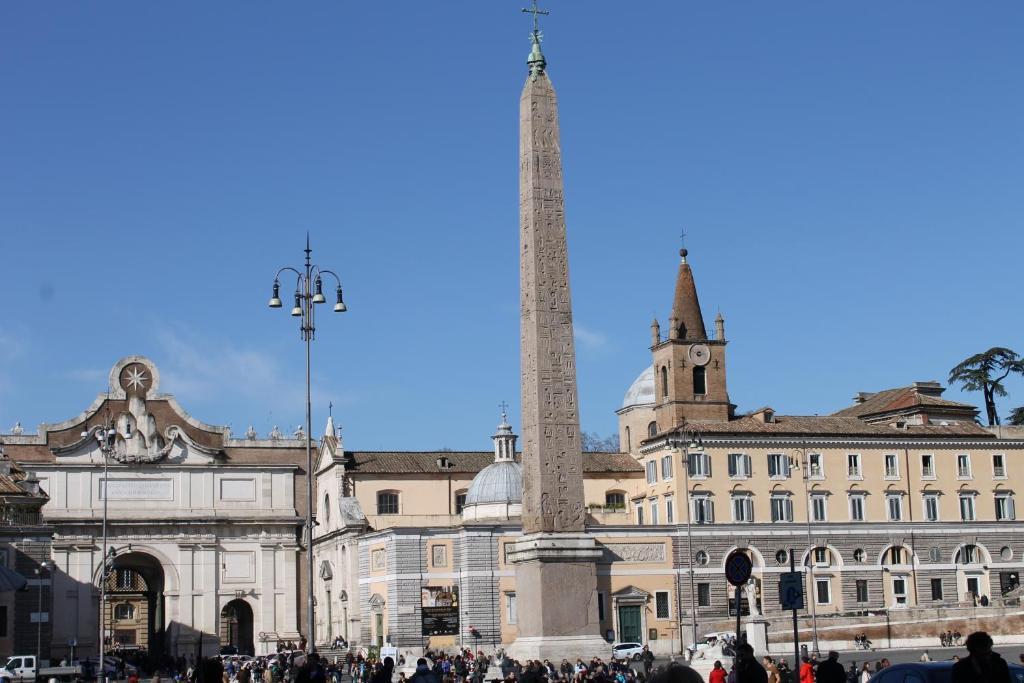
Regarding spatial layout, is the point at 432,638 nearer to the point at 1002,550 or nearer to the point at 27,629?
the point at 27,629

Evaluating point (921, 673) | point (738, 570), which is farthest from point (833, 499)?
point (921, 673)

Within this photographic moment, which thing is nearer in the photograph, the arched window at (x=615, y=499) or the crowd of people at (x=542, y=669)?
the crowd of people at (x=542, y=669)

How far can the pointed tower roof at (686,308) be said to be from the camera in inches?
2525

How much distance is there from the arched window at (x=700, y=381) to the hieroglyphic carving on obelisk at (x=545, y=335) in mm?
30736

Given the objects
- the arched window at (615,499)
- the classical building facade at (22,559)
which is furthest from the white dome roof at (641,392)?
the classical building facade at (22,559)

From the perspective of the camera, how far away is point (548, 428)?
32562mm

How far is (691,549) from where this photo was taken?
5744cm

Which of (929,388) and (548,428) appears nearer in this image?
(548,428)

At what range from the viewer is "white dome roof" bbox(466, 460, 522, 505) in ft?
197

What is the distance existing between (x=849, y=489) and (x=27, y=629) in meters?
31.2

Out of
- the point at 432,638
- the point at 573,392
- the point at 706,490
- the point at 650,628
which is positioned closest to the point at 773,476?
the point at 706,490

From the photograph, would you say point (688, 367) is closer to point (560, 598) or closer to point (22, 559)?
point (22, 559)

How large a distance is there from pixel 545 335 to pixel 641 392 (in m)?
42.9

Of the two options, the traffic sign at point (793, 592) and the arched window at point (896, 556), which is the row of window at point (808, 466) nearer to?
the arched window at point (896, 556)
